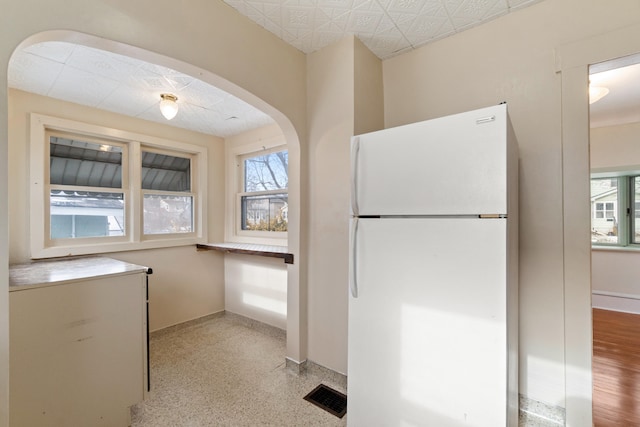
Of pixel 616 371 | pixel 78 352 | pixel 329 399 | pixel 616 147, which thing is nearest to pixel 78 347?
pixel 78 352

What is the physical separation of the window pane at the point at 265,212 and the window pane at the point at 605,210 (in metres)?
4.84

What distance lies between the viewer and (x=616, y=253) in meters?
3.99

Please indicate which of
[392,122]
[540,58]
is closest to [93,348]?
[392,122]

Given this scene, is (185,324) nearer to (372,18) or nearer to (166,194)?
(166,194)

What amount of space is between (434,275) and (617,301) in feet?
15.6

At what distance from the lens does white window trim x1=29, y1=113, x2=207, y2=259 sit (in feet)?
7.36

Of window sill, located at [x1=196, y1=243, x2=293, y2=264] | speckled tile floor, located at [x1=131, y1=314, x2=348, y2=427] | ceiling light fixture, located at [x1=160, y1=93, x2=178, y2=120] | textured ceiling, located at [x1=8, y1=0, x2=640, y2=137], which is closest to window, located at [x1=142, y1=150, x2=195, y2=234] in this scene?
window sill, located at [x1=196, y1=243, x2=293, y2=264]

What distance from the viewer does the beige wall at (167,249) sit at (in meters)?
2.17

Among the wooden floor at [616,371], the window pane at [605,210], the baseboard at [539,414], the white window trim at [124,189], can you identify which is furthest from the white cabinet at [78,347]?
the window pane at [605,210]

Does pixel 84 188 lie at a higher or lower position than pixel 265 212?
higher

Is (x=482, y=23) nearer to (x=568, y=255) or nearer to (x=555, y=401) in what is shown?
(x=568, y=255)

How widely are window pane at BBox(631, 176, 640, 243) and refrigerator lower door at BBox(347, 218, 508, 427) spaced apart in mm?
4981

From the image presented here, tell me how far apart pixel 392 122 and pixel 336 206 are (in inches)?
34.8

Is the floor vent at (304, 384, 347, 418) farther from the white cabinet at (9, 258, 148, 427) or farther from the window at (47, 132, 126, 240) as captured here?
the window at (47, 132, 126, 240)
